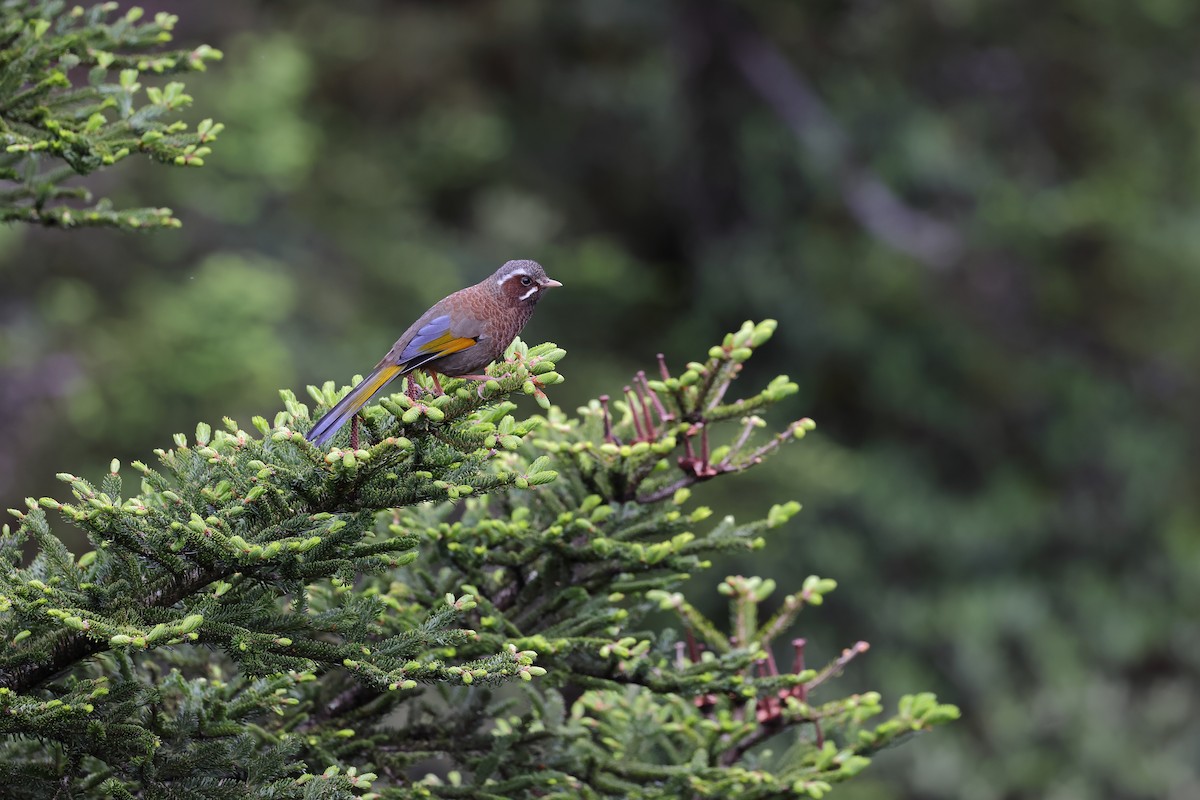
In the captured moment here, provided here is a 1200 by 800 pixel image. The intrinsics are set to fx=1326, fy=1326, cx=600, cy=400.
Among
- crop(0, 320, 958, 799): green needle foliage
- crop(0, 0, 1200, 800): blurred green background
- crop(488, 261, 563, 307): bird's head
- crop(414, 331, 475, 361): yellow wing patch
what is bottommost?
crop(0, 320, 958, 799): green needle foliage

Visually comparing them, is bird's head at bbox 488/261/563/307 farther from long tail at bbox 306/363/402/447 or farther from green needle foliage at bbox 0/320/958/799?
long tail at bbox 306/363/402/447

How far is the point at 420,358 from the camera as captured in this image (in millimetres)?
3697

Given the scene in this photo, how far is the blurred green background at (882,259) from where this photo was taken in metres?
14.3

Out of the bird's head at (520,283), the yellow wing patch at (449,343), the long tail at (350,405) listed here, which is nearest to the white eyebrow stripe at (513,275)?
the bird's head at (520,283)

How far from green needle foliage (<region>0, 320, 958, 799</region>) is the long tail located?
0.06 m

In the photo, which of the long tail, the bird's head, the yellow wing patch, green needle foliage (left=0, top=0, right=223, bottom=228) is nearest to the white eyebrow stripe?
the bird's head

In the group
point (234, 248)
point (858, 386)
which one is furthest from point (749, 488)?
point (234, 248)

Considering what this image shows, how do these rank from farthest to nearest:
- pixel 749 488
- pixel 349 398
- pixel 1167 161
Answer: pixel 1167 161, pixel 749 488, pixel 349 398

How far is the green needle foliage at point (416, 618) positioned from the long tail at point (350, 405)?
0.21ft

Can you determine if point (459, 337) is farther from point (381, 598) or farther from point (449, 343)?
point (381, 598)

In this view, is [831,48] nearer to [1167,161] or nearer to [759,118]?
[759,118]

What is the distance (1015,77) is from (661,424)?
50.8ft

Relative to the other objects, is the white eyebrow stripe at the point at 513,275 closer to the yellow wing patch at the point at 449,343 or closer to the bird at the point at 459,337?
the bird at the point at 459,337

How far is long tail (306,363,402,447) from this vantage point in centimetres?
323
